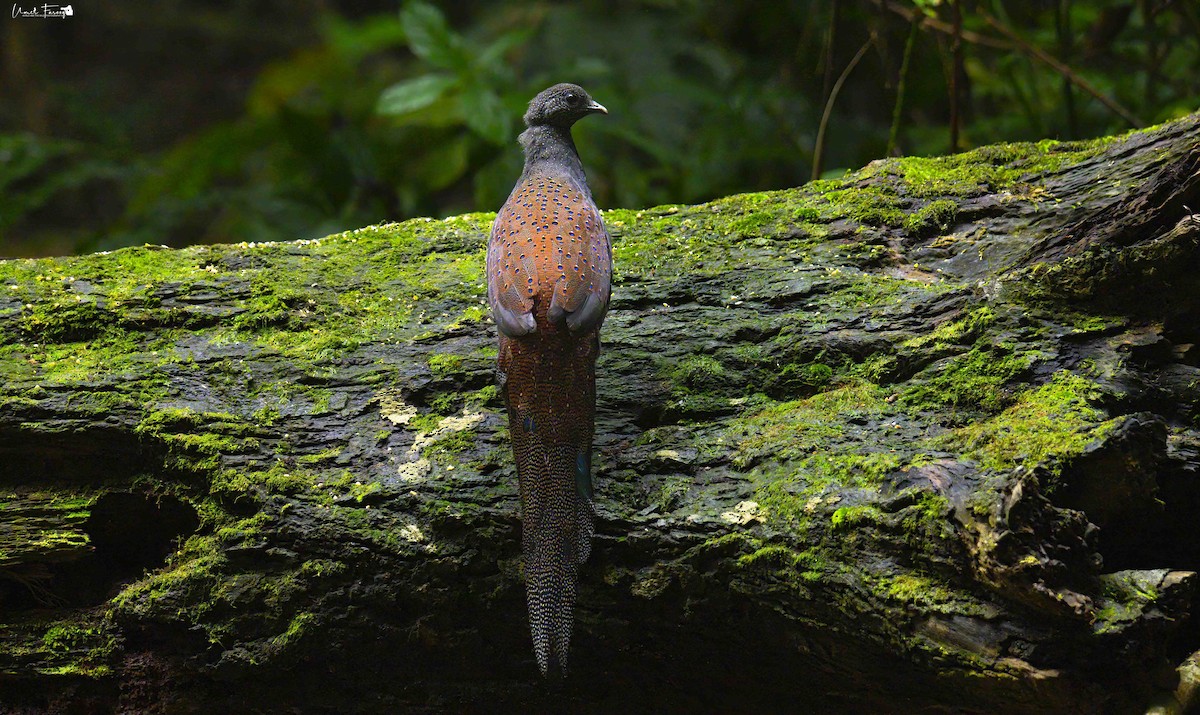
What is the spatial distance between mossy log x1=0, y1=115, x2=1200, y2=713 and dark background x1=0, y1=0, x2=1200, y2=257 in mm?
2303

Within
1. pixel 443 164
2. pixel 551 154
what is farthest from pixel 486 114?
pixel 551 154

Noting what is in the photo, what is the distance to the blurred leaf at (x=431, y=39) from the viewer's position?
646 centimetres

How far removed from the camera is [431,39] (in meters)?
6.50

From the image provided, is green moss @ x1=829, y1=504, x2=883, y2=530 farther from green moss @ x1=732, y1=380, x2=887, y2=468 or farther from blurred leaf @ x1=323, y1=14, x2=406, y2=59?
blurred leaf @ x1=323, y1=14, x2=406, y2=59

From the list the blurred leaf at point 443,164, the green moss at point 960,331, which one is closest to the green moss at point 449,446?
the green moss at point 960,331

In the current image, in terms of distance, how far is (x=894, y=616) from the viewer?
2650 mm

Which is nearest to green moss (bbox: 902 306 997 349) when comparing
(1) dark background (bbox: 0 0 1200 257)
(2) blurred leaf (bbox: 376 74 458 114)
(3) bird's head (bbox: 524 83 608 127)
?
(3) bird's head (bbox: 524 83 608 127)

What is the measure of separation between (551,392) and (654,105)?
16.4ft

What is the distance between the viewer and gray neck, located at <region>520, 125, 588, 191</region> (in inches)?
157

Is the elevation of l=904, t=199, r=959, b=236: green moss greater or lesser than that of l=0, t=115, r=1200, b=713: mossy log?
greater

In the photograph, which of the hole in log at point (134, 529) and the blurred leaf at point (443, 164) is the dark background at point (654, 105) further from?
the hole in log at point (134, 529)

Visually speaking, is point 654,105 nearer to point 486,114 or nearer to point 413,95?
point 486,114

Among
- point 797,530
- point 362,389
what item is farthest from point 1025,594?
point 362,389

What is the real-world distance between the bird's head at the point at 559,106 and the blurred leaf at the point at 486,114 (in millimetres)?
1982
